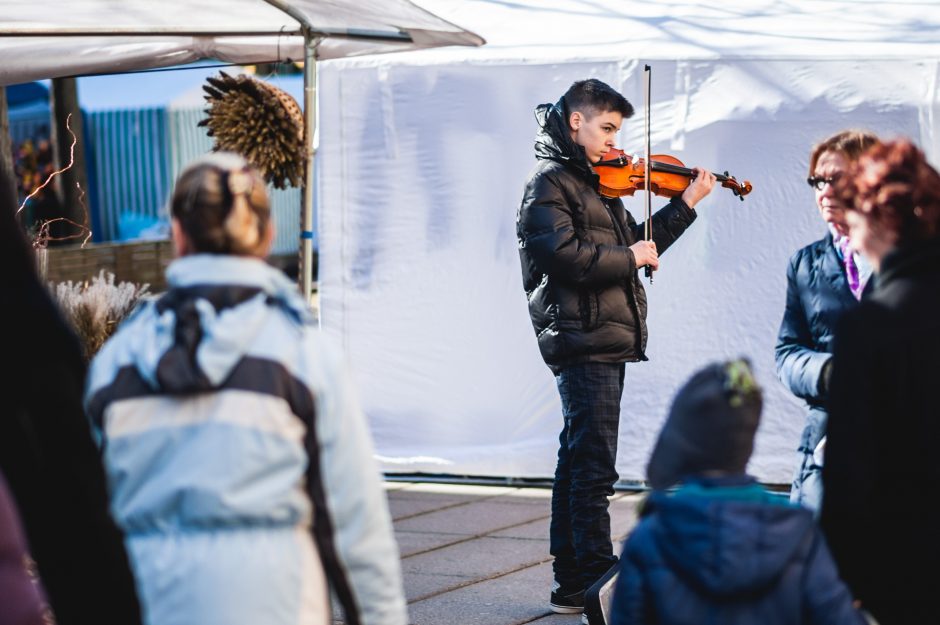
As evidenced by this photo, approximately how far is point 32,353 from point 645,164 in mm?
3154

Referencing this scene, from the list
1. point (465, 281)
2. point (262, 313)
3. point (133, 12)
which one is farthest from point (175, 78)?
point (262, 313)

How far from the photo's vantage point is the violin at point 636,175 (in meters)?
4.87

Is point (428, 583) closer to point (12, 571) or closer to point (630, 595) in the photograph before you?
point (630, 595)

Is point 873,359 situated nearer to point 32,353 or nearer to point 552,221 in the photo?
point 32,353

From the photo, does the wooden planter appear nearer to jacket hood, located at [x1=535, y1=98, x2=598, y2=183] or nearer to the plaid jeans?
jacket hood, located at [x1=535, y1=98, x2=598, y2=183]

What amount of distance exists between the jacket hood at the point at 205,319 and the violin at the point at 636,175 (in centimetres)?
259

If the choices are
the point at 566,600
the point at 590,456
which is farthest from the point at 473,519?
the point at 590,456

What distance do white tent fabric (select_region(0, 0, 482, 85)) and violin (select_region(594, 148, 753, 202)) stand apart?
69 cm

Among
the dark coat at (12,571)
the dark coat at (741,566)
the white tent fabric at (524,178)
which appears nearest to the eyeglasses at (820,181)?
the dark coat at (741,566)

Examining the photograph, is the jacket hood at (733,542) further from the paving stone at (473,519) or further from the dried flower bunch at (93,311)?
the paving stone at (473,519)

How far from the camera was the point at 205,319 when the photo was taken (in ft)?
7.65

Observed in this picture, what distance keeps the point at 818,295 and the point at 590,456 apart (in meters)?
1.23

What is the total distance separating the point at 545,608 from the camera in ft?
16.3

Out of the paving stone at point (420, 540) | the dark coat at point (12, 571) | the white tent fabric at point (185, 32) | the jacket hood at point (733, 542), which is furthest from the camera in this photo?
the paving stone at point (420, 540)
